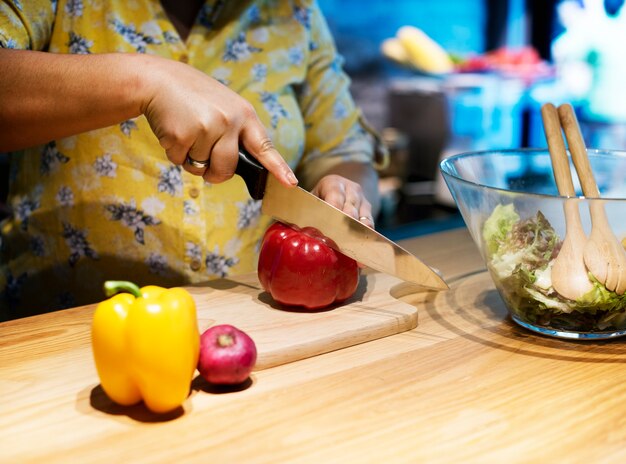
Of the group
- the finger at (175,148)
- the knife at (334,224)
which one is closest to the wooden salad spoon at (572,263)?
the knife at (334,224)

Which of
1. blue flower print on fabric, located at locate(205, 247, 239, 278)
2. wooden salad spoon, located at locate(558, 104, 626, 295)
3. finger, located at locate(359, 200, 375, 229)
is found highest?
wooden salad spoon, located at locate(558, 104, 626, 295)

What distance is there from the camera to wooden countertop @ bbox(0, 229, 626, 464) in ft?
2.68

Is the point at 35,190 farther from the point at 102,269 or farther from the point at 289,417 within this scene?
the point at 289,417

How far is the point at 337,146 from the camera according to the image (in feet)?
5.71

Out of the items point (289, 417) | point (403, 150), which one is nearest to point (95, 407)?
point (289, 417)

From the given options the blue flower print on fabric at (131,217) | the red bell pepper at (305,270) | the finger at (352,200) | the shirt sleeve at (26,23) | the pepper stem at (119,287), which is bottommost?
the blue flower print on fabric at (131,217)

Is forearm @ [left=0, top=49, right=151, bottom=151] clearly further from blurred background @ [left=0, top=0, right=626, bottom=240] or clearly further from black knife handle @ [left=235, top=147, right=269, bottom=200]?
blurred background @ [left=0, top=0, right=626, bottom=240]

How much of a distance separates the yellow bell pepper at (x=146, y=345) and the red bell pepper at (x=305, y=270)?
33 cm

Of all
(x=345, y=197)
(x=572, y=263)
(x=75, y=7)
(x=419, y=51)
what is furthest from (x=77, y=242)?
(x=419, y=51)

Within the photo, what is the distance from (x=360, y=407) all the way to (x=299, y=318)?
0.94ft

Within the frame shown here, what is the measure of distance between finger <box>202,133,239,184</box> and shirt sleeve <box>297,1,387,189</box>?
58cm

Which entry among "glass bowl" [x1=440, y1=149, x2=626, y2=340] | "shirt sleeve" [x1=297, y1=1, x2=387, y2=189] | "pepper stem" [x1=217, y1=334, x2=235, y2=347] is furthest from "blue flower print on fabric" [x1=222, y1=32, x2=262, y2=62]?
"pepper stem" [x1=217, y1=334, x2=235, y2=347]

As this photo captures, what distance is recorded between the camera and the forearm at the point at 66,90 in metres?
1.12

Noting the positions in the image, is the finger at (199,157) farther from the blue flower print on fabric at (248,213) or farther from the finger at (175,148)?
the blue flower print on fabric at (248,213)
